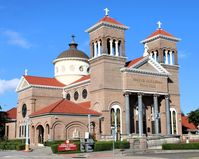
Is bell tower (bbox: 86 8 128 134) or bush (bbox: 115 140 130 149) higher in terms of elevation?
bell tower (bbox: 86 8 128 134)

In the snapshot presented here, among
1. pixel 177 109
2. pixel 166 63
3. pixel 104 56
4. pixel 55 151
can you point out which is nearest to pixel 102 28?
pixel 104 56

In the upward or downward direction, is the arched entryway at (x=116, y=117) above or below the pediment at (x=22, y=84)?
below

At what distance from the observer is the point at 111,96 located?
201ft

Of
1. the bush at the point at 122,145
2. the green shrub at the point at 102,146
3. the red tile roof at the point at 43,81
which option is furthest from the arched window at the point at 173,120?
the green shrub at the point at 102,146

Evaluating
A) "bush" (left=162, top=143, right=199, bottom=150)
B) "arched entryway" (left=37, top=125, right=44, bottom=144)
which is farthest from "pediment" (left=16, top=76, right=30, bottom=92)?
"bush" (left=162, top=143, right=199, bottom=150)

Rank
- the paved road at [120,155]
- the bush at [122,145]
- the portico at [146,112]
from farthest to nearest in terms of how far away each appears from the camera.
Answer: the portico at [146,112] < the bush at [122,145] < the paved road at [120,155]

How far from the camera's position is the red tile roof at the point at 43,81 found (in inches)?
2859

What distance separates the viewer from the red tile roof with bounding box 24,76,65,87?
238ft

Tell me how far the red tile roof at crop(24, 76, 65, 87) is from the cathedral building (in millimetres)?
196

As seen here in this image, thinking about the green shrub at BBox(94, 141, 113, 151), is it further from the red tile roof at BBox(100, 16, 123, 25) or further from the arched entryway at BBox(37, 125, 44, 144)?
the red tile roof at BBox(100, 16, 123, 25)

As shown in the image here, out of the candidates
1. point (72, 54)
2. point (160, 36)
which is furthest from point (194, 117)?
point (72, 54)

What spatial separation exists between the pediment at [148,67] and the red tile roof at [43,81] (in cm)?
1926

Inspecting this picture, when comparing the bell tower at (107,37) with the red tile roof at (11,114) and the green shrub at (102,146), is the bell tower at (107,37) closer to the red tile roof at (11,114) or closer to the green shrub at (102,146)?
the green shrub at (102,146)

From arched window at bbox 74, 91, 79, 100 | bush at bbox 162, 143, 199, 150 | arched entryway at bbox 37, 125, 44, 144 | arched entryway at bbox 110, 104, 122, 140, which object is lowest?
bush at bbox 162, 143, 199, 150
